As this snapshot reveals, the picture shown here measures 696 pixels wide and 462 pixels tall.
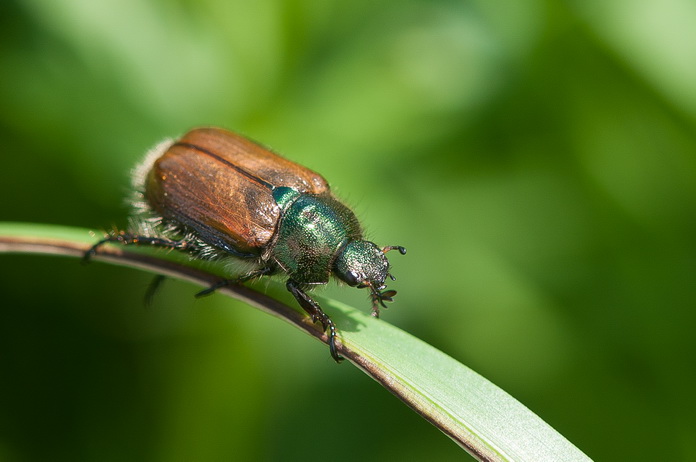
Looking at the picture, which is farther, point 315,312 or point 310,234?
point 310,234

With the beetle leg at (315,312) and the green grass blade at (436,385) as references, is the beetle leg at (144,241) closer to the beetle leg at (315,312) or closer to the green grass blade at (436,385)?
the green grass blade at (436,385)

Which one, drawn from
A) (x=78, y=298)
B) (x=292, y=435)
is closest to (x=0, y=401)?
(x=78, y=298)

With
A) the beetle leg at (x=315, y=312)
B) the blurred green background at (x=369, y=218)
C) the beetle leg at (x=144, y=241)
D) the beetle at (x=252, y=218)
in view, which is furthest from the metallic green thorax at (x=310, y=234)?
the blurred green background at (x=369, y=218)

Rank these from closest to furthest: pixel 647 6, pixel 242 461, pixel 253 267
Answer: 1. pixel 253 267
2. pixel 242 461
3. pixel 647 6

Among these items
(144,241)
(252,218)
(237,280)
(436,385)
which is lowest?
(144,241)

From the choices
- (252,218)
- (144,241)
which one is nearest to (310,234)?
(252,218)

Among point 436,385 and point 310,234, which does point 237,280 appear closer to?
point 310,234

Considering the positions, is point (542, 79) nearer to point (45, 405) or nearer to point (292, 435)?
point (292, 435)

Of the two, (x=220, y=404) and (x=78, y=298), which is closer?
(x=220, y=404)
